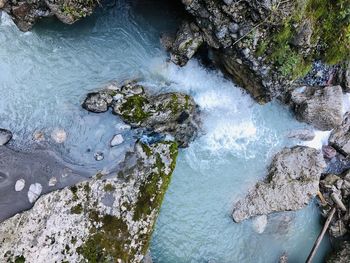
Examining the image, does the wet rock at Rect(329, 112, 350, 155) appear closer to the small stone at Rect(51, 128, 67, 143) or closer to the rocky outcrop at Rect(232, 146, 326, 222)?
the rocky outcrop at Rect(232, 146, 326, 222)

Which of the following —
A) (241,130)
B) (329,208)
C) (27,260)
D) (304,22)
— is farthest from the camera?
(329,208)

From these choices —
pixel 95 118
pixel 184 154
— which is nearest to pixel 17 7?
pixel 95 118

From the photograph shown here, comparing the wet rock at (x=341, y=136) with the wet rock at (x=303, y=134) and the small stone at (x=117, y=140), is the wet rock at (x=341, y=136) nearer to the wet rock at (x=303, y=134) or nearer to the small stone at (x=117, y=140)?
the wet rock at (x=303, y=134)

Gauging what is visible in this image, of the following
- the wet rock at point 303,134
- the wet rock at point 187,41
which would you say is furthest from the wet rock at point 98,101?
the wet rock at point 303,134

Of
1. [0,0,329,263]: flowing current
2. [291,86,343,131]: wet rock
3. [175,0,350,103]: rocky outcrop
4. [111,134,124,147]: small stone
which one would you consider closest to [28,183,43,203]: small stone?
[0,0,329,263]: flowing current

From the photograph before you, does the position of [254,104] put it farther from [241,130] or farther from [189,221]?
[189,221]

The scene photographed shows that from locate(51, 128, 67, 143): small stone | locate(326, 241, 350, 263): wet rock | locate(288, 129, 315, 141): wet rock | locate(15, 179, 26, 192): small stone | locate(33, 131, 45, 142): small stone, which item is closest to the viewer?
locate(15, 179, 26, 192): small stone
